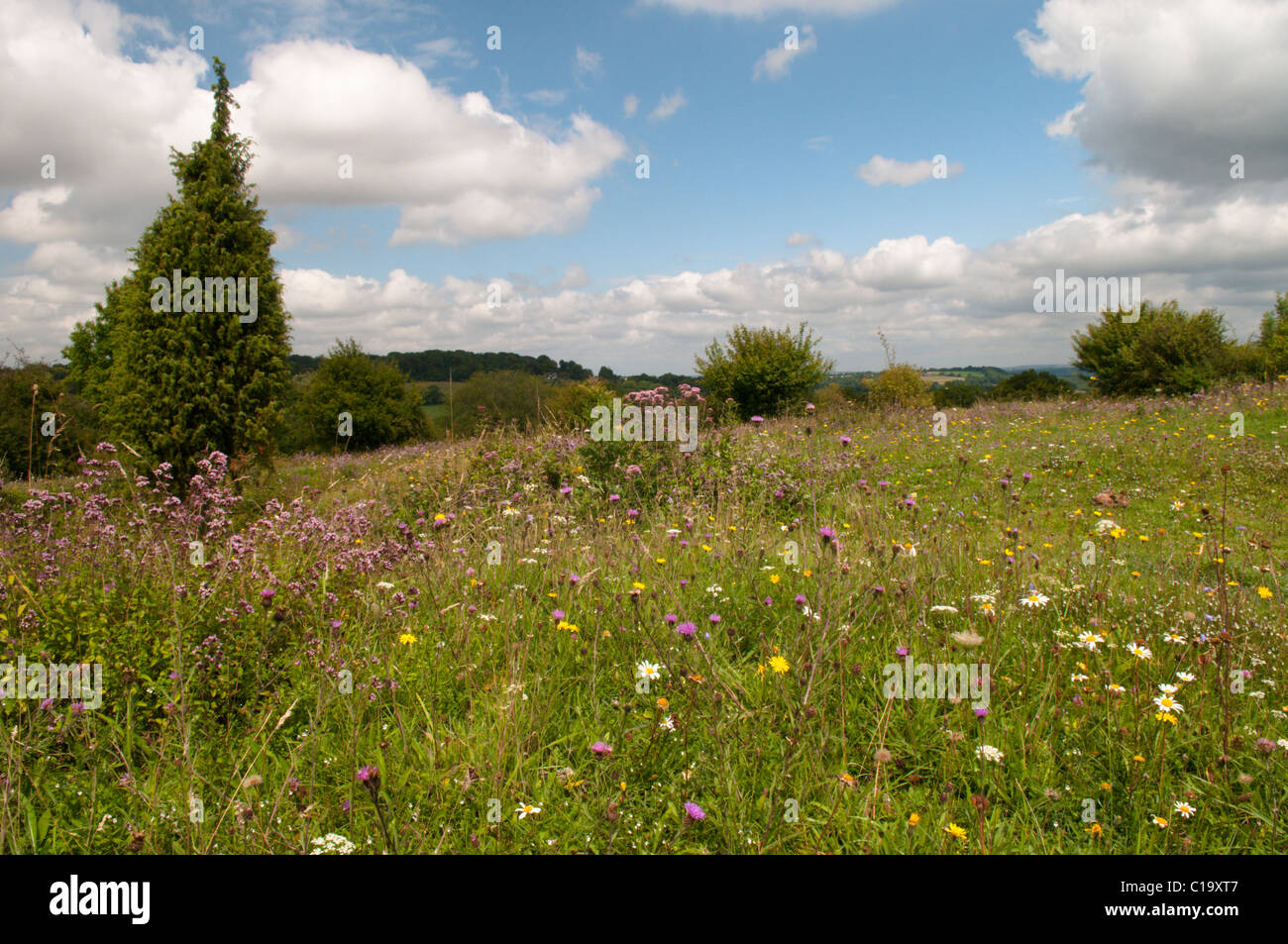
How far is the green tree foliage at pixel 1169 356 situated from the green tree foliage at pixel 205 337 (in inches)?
759

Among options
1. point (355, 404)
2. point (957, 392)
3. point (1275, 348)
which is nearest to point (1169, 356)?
point (1275, 348)

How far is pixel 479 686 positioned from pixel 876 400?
51.4 ft

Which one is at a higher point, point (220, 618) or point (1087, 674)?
point (220, 618)

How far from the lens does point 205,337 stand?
10.1 metres

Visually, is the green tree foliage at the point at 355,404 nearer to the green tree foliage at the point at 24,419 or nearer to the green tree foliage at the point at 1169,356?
the green tree foliage at the point at 24,419

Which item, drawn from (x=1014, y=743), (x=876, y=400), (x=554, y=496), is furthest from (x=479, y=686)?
(x=876, y=400)

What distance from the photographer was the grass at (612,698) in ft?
6.04

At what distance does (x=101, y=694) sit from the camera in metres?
2.35

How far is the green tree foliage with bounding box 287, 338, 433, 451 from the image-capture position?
89.4 ft

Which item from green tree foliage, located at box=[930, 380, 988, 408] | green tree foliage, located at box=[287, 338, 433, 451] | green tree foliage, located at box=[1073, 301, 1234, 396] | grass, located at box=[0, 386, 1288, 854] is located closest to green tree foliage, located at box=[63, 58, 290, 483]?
grass, located at box=[0, 386, 1288, 854]

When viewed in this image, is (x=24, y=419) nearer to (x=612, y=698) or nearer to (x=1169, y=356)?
(x=612, y=698)

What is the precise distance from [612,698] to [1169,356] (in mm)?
24149
